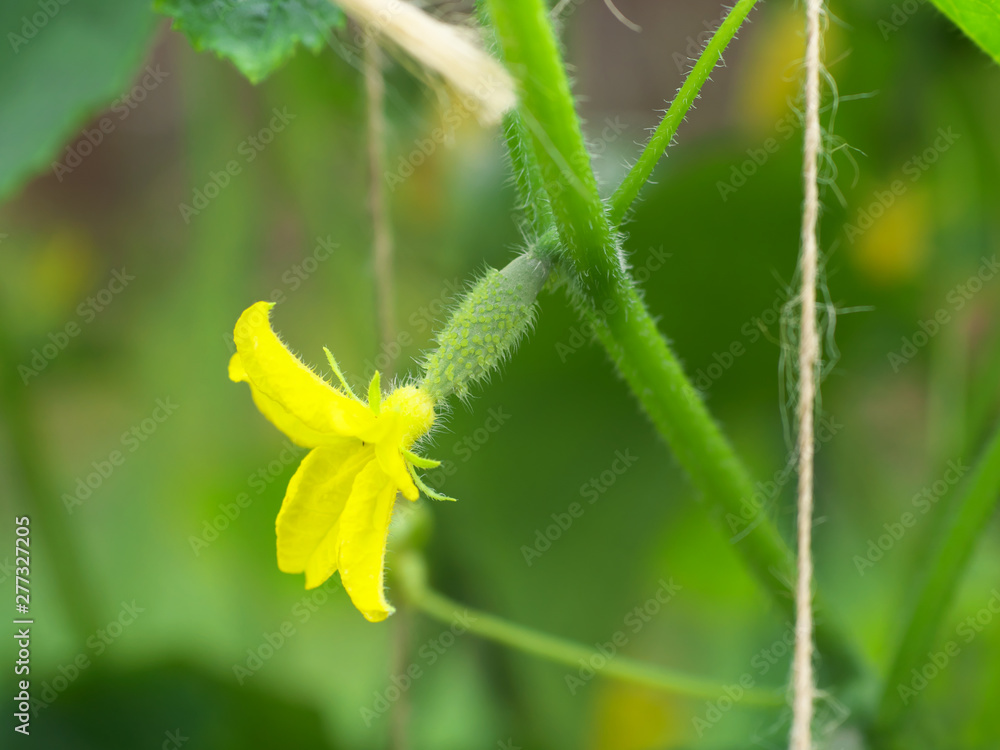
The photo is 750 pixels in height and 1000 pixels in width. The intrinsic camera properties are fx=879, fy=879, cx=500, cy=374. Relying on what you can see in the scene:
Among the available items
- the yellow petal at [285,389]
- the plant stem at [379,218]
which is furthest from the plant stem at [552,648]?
the yellow petal at [285,389]

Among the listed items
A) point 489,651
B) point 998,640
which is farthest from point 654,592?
point 998,640

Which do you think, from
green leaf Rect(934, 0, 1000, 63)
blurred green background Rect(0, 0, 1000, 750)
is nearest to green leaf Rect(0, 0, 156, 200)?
blurred green background Rect(0, 0, 1000, 750)

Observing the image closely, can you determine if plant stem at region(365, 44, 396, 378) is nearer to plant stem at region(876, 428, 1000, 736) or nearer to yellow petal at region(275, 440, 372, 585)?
yellow petal at region(275, 440, 372, 585)

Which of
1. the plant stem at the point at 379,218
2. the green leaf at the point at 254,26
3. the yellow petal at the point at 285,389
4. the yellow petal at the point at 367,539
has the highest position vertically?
the green leaf at the point at 254,26

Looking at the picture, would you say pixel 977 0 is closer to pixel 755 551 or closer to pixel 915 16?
pixel 755 551

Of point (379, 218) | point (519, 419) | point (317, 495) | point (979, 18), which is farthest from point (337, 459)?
point (519, 419)

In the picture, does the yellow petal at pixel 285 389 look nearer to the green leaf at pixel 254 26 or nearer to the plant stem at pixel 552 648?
the green leaf at pixel 254 26

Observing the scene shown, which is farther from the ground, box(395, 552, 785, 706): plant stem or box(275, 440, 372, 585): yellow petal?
box(275, 440, 372, 585): yellow petal
